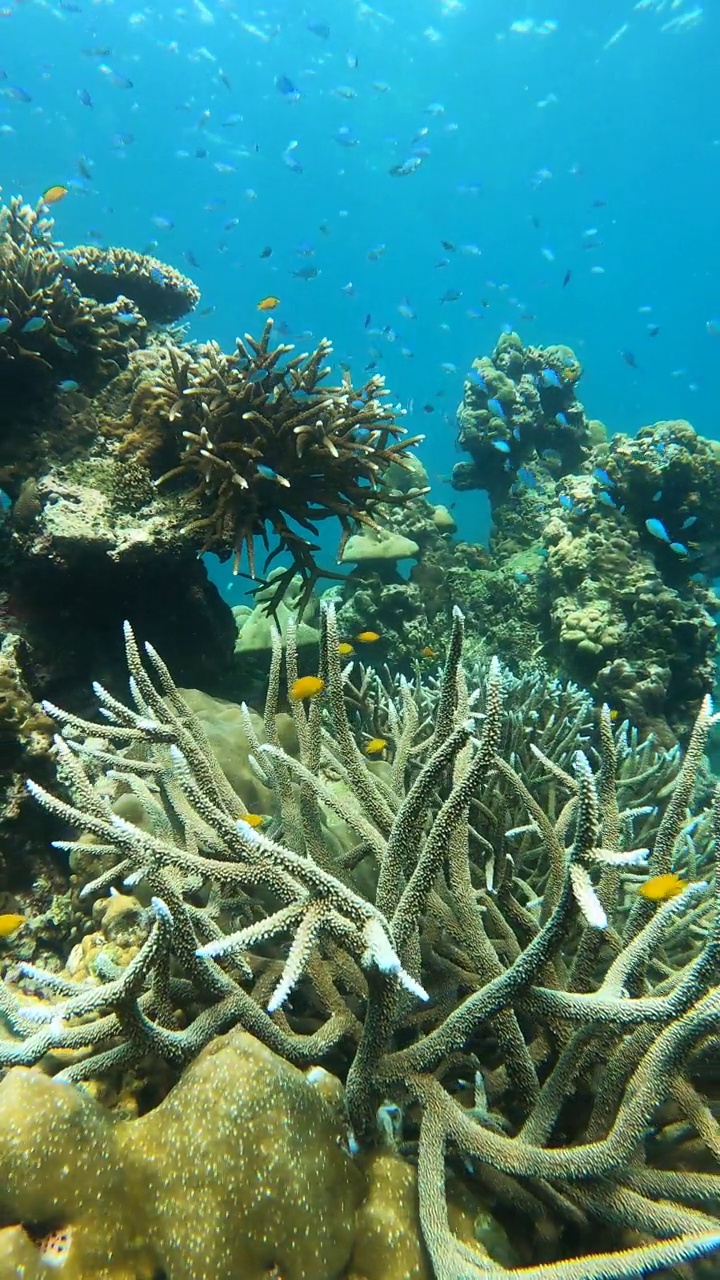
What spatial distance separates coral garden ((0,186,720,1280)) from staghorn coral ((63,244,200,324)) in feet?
9.77

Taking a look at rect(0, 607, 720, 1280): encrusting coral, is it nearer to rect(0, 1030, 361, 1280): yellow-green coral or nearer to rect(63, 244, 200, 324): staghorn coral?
rect(0, 1030, 361, 1280): yellow-green coral

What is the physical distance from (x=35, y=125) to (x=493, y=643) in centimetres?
6875

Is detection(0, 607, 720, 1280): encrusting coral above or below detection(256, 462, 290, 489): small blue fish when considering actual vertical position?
below

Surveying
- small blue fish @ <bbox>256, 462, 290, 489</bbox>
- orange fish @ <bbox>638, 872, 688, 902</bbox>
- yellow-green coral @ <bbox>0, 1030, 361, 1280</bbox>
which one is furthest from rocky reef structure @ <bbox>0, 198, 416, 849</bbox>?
orange fish @ <bbox>638, 872, 688, 902</bbox>

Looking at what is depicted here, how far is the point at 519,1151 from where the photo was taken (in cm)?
160

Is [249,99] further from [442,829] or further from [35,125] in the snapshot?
[442,829]

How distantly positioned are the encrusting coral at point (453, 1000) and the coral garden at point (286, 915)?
0.03 ft

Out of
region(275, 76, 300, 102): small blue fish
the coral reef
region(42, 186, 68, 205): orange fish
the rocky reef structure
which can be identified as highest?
region(275, 76, 300, 102): small blue fish

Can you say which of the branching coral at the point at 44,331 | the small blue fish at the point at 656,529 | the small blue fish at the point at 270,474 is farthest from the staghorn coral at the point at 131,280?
the small blue fish at the point at 656,529

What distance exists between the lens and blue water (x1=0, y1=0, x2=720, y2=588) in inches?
1485

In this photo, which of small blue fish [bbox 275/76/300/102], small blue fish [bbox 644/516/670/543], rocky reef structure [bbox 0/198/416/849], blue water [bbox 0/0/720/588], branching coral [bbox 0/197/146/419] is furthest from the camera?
blue water [bbox 0/0/720/588]

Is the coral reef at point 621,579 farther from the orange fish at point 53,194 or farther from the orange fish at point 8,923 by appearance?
the orange fish at point 53,194

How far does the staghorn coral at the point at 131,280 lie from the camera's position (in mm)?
8117

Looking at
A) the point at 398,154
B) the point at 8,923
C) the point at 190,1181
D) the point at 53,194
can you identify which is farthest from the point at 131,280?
the point at 398,154
